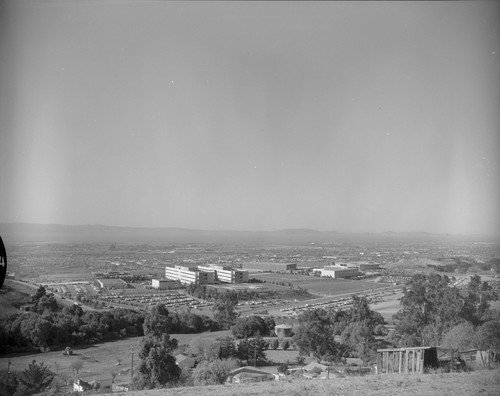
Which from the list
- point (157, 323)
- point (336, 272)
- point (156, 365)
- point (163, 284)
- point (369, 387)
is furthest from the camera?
point (336, 272)

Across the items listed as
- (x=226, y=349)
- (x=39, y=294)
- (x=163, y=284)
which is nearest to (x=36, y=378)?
(x=39, y=294)

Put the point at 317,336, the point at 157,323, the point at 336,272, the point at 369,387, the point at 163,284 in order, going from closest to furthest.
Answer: the point at 369,387
the point at 157,323
the point at 317,336
the point at 163,284
the point at 336,272

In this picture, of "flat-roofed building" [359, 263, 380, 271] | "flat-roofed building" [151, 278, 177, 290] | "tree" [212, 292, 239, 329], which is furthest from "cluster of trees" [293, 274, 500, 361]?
"flat-roofed building" [151, 278, 177, 290]

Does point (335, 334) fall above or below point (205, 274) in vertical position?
below

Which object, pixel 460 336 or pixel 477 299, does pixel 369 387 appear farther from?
pixel 477 299

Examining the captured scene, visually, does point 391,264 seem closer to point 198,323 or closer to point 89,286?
point 198,323

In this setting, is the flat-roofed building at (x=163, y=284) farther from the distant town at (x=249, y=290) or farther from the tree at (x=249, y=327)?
the tree at (x=249, y=327)
